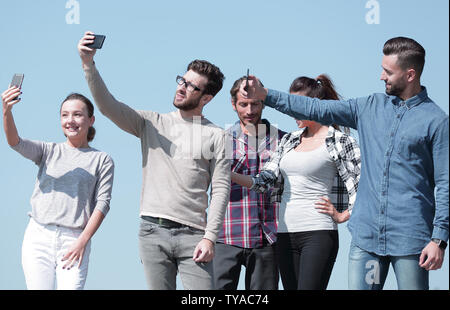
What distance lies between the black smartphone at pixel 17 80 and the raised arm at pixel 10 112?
0.06 meters

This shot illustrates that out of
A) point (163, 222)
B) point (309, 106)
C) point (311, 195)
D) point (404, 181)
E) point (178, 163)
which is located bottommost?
point (163, 222)

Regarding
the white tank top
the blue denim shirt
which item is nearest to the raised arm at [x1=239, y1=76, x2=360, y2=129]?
the blue denim shirt

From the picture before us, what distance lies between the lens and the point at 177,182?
531 cm

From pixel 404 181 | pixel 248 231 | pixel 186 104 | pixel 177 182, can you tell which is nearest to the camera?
pixel 404 181

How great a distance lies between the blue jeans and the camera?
16.2 feet

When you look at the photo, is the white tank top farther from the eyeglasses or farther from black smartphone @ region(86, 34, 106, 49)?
black smartphone @ region(86, 34, 106, 49)

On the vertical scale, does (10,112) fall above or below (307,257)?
above

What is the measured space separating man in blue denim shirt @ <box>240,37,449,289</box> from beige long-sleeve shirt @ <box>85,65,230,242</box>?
2.27 ft

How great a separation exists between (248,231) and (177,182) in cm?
154

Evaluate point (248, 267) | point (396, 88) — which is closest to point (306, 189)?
point (248, 267)

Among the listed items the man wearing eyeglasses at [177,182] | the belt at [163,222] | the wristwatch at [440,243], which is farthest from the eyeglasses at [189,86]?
the wristwatch at [440,243]

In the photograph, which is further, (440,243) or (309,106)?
(309,106)

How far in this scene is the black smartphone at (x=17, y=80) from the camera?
18.9 ft

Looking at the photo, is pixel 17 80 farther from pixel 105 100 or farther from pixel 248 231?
pixel 248 231
